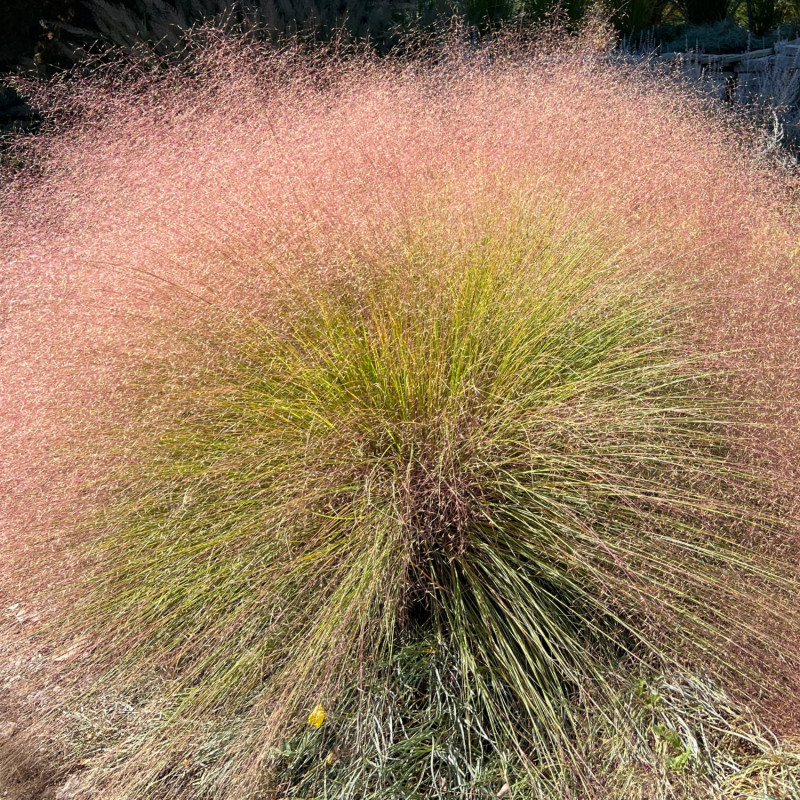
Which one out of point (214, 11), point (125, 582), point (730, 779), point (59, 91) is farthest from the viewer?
point (214, 11)

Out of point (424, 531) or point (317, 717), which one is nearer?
point (317, 717)

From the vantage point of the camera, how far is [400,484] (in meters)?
1.81

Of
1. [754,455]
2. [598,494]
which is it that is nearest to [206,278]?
[598,494]

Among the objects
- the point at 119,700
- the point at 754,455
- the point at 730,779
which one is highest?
the point at 754,455

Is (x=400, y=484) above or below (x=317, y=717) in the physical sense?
above

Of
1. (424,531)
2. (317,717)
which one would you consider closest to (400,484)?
(424,531)

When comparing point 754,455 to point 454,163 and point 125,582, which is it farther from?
point 125,582

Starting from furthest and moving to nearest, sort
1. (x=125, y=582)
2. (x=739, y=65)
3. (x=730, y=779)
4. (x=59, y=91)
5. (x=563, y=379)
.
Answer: (x=739, y=65)
(x=59, y=91)
(x=563, y=379)
(x=125, y=582)
(x=730, y=779)

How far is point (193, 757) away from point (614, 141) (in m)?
2.29

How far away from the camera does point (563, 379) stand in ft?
6.51

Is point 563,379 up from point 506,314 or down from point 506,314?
down

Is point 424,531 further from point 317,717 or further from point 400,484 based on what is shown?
point 317,717

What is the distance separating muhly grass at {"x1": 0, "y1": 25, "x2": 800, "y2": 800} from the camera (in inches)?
65.1

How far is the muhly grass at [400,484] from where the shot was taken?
1.65m
